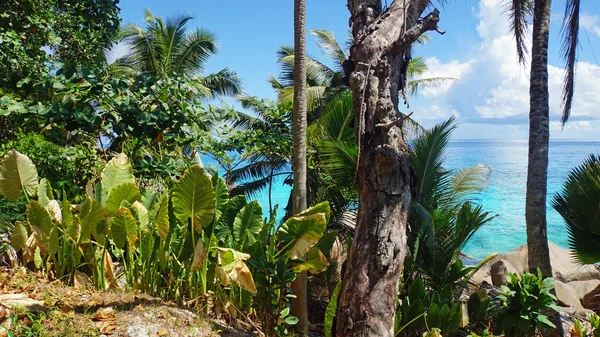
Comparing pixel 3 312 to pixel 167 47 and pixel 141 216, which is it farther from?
pixel 167 47

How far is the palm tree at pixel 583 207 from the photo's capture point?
662cm

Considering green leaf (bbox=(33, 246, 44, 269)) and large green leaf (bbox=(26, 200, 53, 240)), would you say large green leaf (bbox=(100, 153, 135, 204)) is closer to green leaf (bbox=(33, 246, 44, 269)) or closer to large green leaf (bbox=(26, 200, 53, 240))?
large green leaf (bbox=(26, 200, 53, 240))

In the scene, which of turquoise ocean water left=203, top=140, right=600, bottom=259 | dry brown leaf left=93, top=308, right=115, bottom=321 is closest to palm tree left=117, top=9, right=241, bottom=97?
turquoise ocean water left=203, top=140, right=600, bottom=259

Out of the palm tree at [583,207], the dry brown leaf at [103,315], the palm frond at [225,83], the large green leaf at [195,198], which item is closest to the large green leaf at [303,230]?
the large green leaf at [195,198]

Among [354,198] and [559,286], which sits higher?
[354,198]

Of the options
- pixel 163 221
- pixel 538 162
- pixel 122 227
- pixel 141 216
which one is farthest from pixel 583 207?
pixel 122 227

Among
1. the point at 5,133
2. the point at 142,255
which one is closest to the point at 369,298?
the point at 142,255

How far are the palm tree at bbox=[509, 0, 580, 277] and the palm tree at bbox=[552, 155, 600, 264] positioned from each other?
0.98 feet

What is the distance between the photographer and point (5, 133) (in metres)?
7.78

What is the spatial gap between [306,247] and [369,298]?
31.7 inches

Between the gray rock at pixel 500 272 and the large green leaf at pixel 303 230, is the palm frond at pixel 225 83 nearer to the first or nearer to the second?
the gray rock at pixel 500 272

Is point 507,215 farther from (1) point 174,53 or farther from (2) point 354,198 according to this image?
(2) point 354,198

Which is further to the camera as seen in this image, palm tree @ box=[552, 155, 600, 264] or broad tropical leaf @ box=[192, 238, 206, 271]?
palm tree @ box=[552, 155, 600, 264]

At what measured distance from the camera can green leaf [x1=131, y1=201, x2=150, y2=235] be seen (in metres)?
4.64
